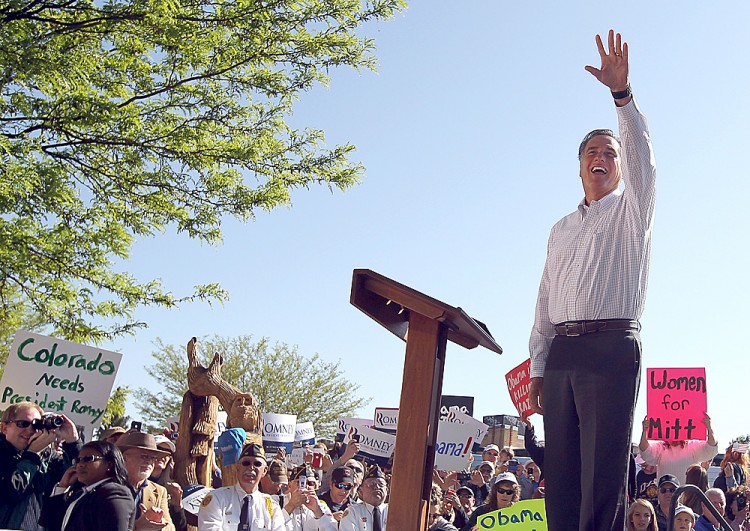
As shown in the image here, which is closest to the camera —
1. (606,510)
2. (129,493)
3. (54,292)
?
(606,510)

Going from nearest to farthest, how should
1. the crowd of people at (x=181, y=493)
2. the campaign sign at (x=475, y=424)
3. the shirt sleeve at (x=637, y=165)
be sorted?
the shirt sleeve at (x=637, y=165) → the crowd of people at (x=181, y=493) → the campaign sign at (x=475, y=424)

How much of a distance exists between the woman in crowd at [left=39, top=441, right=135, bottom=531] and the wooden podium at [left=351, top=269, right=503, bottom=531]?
1.98 metres

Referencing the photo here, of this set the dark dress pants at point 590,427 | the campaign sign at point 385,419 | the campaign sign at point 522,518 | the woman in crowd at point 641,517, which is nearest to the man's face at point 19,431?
the campaign sign at point 522,518

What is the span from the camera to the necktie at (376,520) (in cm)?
722

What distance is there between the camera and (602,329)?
3092mm

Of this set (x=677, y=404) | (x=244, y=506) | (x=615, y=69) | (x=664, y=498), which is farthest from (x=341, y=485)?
(x=615, y=69)

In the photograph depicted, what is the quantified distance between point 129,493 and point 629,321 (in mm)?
2973

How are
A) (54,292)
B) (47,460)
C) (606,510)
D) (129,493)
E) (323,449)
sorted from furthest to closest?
(323,449)
(54,292)
(47,460)
(129,493)
(606,510)

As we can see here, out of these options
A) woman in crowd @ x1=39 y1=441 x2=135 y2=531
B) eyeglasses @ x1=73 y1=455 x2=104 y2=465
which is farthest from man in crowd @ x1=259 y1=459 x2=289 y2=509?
eyeglasses @ x1=73 y1=455 x2=104 y2=465

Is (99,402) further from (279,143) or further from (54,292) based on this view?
(279,143)

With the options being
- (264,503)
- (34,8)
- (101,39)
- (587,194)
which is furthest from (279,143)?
(587,194)

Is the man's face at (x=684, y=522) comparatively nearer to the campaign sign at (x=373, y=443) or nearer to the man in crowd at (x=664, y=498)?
the man in crowd at (x=664, y=498)

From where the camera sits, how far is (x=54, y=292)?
11.7 metres

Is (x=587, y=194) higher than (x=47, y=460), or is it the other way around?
(x=587, y=194)
